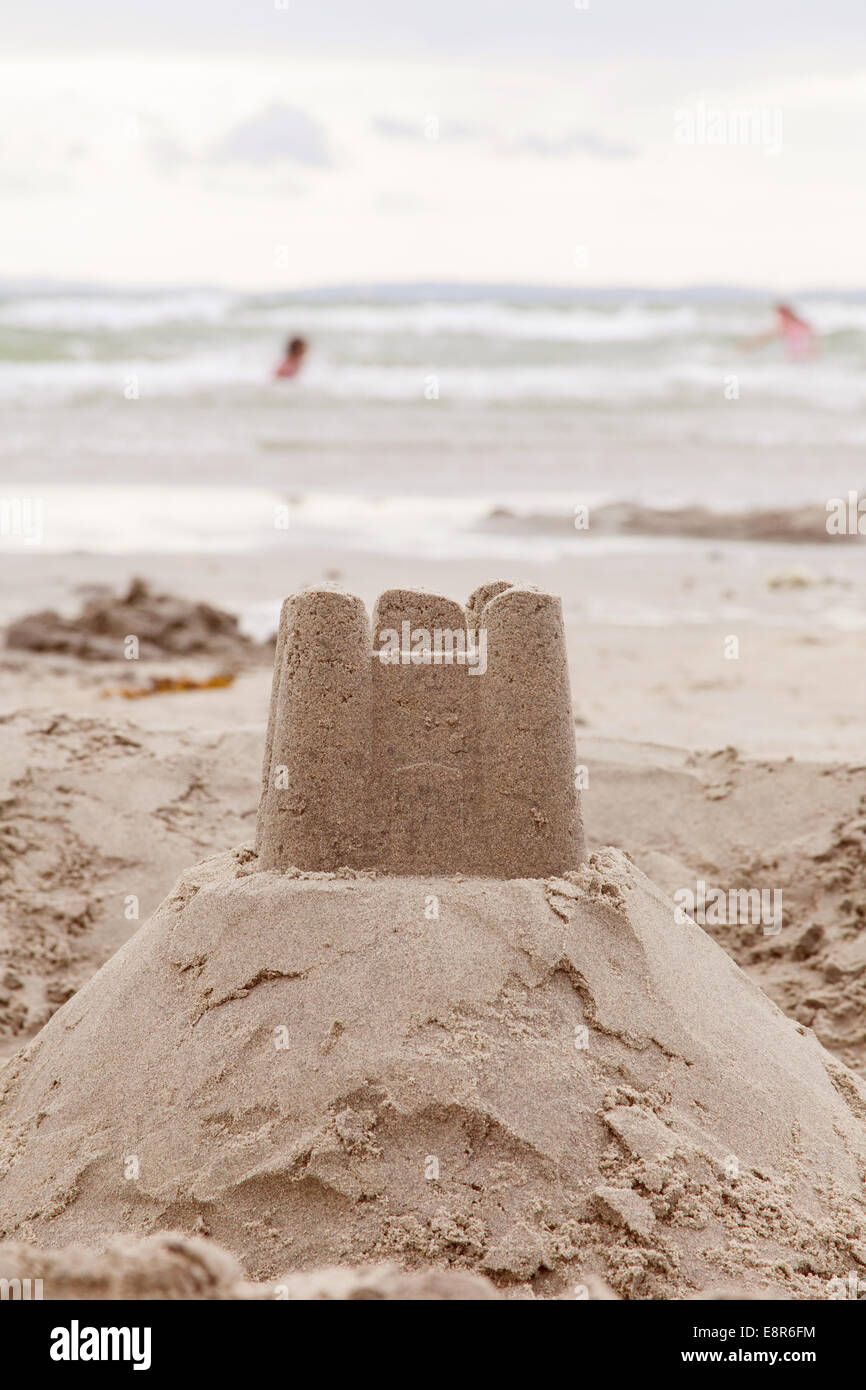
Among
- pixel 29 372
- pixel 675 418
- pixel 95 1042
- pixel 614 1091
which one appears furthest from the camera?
pixel 29 372

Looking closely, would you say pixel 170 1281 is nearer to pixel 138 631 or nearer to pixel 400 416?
pixel 138 631

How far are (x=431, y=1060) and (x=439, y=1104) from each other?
7 cm

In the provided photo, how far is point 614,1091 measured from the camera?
2441 millimetres

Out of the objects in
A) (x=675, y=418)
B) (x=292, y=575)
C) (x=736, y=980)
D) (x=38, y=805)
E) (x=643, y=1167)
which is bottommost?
(x=643, y=1167)

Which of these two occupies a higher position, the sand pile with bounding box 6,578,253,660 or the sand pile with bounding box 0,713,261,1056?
the sand pile with bounding box 6,578,253,660

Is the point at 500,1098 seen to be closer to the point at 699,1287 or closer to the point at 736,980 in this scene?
the point at 699,1287

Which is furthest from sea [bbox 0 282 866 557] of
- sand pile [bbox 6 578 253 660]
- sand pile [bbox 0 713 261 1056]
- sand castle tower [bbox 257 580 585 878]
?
sand castle tower [bbox 257 580 585 878]

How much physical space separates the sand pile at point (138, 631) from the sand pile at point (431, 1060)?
4441 mm

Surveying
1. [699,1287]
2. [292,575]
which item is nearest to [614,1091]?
[699,1287]

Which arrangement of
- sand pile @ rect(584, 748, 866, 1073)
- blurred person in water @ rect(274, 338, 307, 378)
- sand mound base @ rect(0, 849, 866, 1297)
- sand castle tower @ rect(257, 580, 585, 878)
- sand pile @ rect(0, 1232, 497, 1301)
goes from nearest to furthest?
1. sand pile @ rect(0, 1232, 497, 1301)
2. sand mound base @ rect(0, 849, 866, 1297)
3. sand castle tower @ rect(257, 580, 585, 878)
4. sand pile @ rect(584, 748, 866, 1073)
5. blurred person in water @ rect(274, 338, 307, 378)

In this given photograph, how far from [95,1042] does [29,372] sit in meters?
18.9

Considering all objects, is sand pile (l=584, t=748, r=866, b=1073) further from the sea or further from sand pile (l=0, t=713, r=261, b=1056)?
the sea

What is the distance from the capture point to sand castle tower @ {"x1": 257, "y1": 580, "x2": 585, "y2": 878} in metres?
2.64

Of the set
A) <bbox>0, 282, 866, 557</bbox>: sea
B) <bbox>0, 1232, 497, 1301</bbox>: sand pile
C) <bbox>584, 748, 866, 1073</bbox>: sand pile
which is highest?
<bbox>0, 282, 866, 557</bbox>: sea
